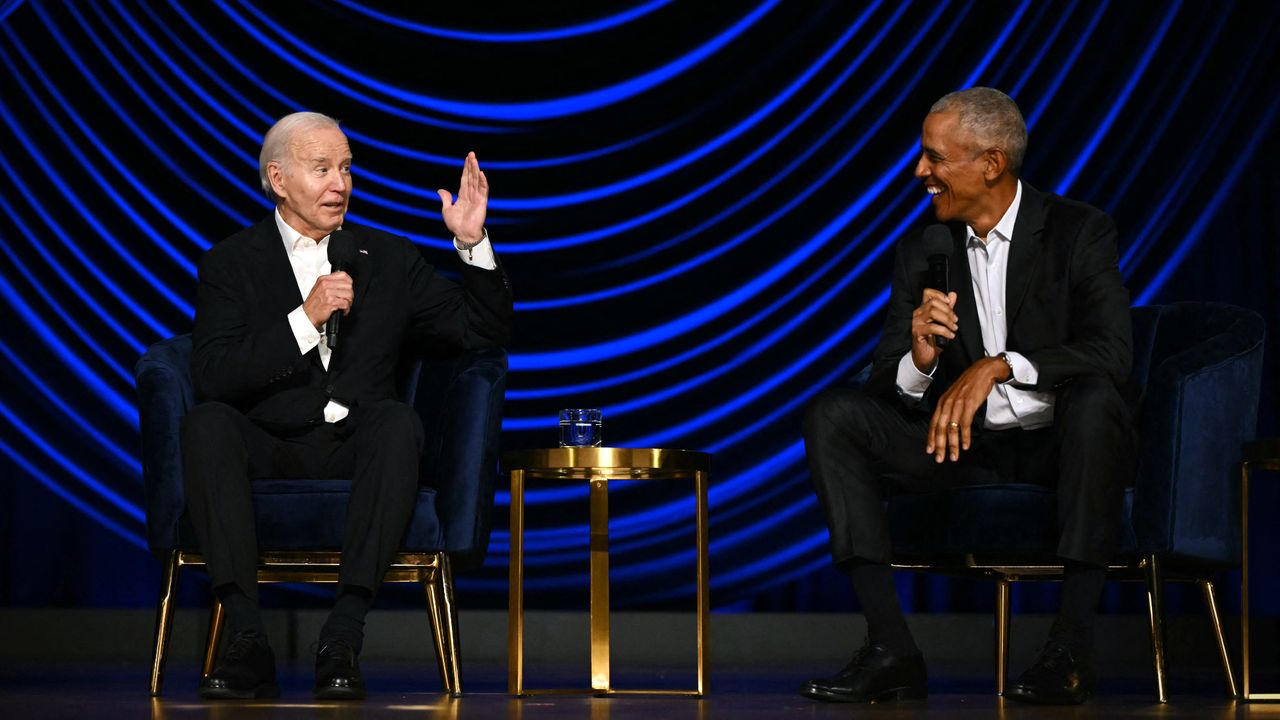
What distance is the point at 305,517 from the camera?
2785 millimetres

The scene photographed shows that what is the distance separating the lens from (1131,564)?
271 centimetres

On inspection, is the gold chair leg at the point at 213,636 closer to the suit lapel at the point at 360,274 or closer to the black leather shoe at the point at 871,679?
the suit lapel at the point at 360,274

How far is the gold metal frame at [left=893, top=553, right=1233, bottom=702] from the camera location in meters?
2.65

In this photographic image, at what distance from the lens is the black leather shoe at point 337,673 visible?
8.34 ft

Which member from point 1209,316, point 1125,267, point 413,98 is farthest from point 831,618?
point 413,98

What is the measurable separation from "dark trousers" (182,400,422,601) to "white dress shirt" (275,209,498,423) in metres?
0.22

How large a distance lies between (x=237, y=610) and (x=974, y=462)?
133cm

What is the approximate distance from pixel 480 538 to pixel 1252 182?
2517 mm

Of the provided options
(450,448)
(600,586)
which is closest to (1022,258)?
(600,586)

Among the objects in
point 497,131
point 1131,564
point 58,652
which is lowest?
point 58,652

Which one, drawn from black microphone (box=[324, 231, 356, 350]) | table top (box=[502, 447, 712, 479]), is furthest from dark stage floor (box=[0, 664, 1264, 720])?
black microphone (box=[324, 231, 356, 350])

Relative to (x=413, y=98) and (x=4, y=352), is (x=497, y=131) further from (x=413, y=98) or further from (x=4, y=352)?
(x=4, y=352)

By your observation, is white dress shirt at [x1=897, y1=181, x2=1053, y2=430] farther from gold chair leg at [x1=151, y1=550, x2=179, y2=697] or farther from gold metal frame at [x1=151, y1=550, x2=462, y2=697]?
gold chair leg at [x1=151, y1=550, x2=179, y2=697]

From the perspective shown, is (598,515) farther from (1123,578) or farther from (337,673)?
(1123,578)
